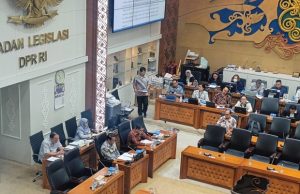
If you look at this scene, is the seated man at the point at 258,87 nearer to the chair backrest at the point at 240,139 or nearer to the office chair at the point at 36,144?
the chair backrest at the point at 240,139

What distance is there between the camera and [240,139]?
39.5 ft

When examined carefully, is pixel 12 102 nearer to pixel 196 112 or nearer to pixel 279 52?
pixel 196 112

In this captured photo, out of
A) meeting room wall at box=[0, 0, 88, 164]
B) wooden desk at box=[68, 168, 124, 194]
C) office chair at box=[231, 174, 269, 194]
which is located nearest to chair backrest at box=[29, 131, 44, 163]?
meeting room wall at box=[0, 0, 88, 164]

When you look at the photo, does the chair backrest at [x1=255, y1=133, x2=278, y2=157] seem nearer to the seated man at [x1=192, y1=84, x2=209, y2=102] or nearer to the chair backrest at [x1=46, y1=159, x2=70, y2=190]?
the seated man at [x1=192, y1=84, x2=209, y2=102]

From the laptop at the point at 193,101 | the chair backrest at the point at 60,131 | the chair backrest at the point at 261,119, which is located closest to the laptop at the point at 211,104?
the laptop at the point at 193,101

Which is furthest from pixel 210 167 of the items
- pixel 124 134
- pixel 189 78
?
pixel 189 78

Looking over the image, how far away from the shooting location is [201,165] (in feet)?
36.6

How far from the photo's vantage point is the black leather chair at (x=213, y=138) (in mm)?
12188

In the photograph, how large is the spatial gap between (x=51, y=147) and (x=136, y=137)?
215cm

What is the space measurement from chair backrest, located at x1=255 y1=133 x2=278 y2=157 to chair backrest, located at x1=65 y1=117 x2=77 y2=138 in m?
Answer: 4.71

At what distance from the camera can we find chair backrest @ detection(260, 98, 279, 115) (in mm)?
14913

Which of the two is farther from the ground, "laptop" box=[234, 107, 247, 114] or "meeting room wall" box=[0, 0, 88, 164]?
"meeting room wall" box=[0, 0, 88, 164]

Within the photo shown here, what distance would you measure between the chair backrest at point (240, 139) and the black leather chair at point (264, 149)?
179 millimetres

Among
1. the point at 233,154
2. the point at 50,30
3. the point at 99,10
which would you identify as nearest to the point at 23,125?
Result: the point at 50,30
